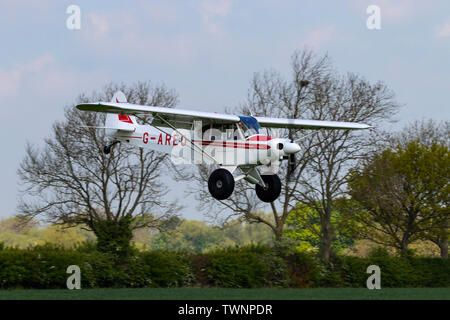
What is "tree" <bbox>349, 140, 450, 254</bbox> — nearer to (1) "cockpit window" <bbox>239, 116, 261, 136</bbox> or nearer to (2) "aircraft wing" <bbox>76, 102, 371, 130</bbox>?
(2) "aircraft wing" <bbox>76, 102, 371, 130</bbox>

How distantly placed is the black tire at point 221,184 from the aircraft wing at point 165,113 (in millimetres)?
1852

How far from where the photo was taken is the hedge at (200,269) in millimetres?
29297

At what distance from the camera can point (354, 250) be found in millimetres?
69438

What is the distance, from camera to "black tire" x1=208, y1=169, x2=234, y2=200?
61.9ft

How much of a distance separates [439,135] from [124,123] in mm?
36744

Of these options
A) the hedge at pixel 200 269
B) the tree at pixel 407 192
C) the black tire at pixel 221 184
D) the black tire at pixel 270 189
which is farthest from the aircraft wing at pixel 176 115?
the tree at pixel 407 192

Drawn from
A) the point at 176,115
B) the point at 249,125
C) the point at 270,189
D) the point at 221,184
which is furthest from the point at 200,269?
the point at 221,184

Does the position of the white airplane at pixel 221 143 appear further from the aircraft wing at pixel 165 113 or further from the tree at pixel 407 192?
the tree at pixel 407 192

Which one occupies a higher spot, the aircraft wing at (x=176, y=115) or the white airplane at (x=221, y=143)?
the aircraft wing at (x=176, y=115)

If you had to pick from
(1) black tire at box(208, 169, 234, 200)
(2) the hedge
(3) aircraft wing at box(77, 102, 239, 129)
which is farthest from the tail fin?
(2) the hedge

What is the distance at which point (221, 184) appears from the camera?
19.0 meters

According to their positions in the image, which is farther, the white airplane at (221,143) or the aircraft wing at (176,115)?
the white airplane at (221,143)
